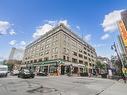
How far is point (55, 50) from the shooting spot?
5559 centimetres

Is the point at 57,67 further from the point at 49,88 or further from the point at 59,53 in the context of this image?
the point at 49,88

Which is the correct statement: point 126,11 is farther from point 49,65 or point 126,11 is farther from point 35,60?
point 35,60

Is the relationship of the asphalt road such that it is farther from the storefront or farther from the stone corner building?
the stone corner building

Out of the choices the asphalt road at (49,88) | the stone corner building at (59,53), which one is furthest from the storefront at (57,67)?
the asphalt road at (49,88)

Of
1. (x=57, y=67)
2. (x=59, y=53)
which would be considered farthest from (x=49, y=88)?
(x=59, y=53)

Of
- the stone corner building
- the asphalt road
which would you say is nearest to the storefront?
the stone corner building

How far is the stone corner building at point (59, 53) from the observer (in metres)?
53.5

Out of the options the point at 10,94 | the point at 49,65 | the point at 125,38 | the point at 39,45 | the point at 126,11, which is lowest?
the point at 10,94

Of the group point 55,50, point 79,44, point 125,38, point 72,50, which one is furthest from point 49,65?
point 125,38

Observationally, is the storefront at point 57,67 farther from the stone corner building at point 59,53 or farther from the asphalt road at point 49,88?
the asphalt road at point 49,88

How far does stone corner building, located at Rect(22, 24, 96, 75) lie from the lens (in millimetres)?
53500

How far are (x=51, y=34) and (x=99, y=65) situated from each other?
36.0 metres

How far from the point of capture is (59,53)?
5300 centimetres

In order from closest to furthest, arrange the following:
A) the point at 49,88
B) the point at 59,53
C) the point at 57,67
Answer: the point at 49,88 → the point at 57,67 → the point at 59,53
